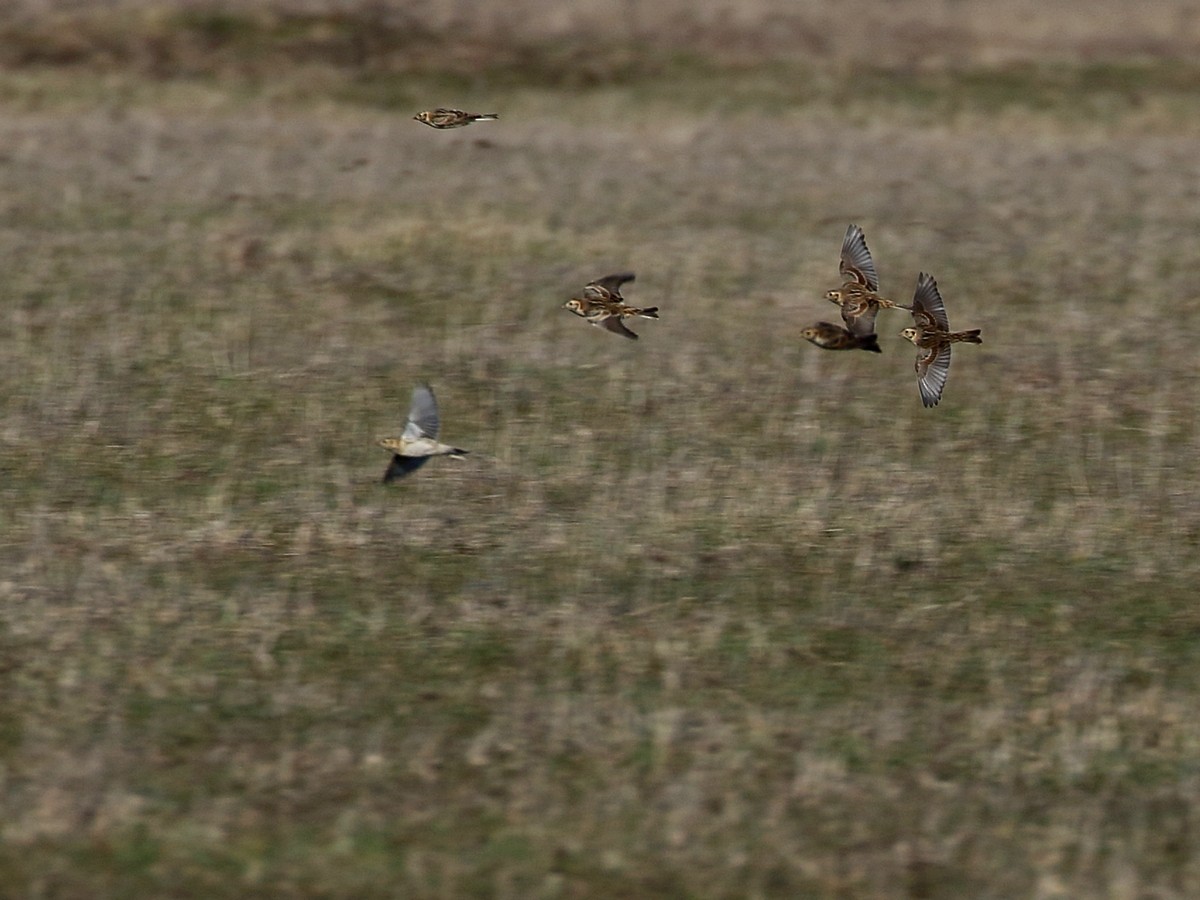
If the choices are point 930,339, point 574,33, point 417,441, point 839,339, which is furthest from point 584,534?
point 574,33

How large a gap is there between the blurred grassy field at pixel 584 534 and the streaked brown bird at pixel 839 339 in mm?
1045

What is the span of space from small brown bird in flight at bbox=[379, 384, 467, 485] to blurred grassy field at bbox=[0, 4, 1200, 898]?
35cm

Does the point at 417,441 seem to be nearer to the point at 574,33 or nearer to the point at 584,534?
the point at 584,534

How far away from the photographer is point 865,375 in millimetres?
18047

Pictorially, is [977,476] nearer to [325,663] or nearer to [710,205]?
[325,663]

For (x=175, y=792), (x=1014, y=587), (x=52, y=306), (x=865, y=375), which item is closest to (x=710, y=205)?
(x=865, y=375)

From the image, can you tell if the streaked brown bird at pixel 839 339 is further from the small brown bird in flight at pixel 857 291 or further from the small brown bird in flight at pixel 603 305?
the small brown bird in flight at pixel 603 305

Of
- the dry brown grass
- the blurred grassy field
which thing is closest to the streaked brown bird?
the blurred grassy field

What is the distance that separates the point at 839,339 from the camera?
1565 cm

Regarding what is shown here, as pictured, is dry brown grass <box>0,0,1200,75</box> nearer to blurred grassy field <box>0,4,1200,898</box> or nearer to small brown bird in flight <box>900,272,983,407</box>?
blurred grassy field <box>0,4,1200,898</box>

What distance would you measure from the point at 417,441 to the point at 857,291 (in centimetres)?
367

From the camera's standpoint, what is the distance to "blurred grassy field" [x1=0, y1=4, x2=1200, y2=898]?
11766 mm

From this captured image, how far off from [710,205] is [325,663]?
11.5 m

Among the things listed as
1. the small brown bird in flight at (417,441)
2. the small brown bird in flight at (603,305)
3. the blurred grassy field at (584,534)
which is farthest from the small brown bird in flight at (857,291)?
the small brown bird in flight at (417,441)
